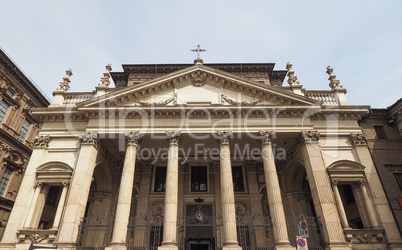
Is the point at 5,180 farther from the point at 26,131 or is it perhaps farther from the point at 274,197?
the point at 274,197

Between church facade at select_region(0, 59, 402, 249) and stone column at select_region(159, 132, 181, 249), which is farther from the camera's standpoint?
church facade at select_region(0, 59, 402, 249)

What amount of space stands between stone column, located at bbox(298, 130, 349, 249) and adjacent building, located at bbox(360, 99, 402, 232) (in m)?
5.02

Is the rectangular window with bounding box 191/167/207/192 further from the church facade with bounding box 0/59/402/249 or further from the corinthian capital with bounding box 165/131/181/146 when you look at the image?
the corinthian capital with bounding box 165/131/181/146

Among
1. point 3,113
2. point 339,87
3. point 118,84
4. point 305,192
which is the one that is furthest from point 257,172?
point 3,113

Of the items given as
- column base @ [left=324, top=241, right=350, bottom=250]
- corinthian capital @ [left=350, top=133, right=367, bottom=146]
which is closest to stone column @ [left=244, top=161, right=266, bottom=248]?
column base @ [left=324, top=241, right=350, bottom=250]

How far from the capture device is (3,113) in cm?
2311

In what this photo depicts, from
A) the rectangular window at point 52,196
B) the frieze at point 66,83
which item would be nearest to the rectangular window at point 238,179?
the rectangular window at point 52,196

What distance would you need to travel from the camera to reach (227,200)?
15508mm

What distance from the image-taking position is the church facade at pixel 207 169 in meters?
Answer: 15.2

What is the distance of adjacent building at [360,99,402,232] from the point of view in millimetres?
17389

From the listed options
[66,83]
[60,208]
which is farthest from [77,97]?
[60,208]

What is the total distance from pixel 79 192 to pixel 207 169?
11.3 meters

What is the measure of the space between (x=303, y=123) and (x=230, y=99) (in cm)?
572

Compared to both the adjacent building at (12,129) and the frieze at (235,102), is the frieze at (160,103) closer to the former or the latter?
the frieze at (235,102)
